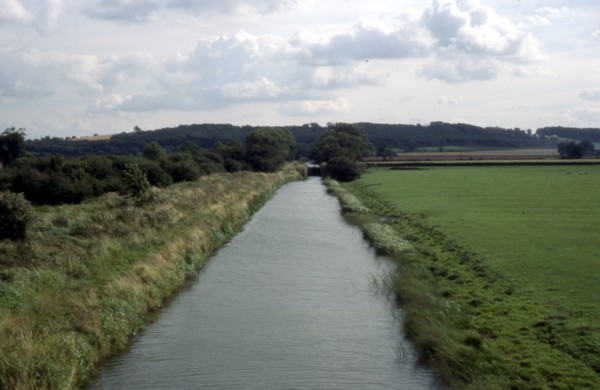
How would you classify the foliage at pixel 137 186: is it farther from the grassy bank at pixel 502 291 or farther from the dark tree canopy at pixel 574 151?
the dark tree canopy at pixel 574 151

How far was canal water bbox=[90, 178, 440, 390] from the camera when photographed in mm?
12844

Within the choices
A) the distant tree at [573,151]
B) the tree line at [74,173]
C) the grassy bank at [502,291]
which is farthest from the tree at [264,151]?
the distant tree at [573,151]

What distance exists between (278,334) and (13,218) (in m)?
9.37

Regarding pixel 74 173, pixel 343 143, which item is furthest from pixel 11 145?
pixel 343 143

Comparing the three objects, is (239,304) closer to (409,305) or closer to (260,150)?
(409,305)

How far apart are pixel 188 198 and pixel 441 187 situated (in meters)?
30.5

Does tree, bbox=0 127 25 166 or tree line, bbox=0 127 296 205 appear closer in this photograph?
tree line, bbox=0 127 296 205

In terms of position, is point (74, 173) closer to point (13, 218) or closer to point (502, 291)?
point (13, 218)

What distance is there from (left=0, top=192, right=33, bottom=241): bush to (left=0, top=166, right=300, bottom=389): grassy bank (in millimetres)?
512

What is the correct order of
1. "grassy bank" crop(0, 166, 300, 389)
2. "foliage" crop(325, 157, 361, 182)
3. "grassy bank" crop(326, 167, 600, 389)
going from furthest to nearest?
"foliage" crop(325, 157, 361, 182) < "grassy bank" crop(326, 167, 600, 389) < "grassy bank" crop(0, 166, 300, 389)

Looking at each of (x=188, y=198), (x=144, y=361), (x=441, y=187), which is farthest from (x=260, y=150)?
(x=144, y=361)


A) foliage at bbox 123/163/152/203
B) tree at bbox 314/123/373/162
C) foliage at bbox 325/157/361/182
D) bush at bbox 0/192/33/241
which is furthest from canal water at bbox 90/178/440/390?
tree at bbox 314/123/373/162

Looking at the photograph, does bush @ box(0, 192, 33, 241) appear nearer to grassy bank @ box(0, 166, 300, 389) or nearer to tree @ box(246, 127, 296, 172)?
grassy bank @ box(0, 166, 300, 389)

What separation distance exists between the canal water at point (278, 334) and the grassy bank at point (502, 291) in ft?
2.75
